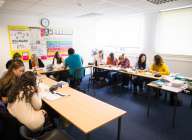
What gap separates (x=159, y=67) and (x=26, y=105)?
3507 millimetres

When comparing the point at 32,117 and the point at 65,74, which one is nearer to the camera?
the point at 32,117

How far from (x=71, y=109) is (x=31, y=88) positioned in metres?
0.57

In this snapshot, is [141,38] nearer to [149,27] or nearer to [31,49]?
[149,27]

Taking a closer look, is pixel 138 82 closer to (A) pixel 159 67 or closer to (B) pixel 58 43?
(A) pixel 159 67

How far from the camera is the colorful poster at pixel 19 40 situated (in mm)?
4648

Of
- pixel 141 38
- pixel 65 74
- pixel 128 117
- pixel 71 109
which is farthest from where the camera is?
pixel 141 38

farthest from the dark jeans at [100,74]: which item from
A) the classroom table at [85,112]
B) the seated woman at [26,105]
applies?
the seated woman at [26,105]

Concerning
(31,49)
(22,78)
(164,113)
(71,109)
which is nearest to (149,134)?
(164,113)

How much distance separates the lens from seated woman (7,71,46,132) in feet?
5.09

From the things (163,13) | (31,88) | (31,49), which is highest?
(163,13)

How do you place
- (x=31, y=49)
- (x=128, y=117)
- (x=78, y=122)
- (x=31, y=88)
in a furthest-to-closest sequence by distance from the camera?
(x=31, y=49) → (x=128, y=117) → (x=31, y=88) → (x=78, y=122)

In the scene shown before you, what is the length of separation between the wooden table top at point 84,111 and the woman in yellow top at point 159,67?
2.50 metres

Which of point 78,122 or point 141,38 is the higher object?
point 141,38

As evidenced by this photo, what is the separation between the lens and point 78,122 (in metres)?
1.55
